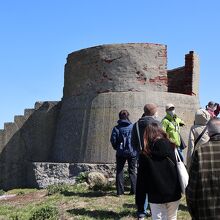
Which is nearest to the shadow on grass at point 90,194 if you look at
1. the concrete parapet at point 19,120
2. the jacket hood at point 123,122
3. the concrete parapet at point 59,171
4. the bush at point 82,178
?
the bush at point 82,178

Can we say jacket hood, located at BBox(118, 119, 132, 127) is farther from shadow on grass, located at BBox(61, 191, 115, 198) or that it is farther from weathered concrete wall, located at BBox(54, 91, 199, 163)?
weathered concrete wall, located at BBox(54, 91, 199, 163)

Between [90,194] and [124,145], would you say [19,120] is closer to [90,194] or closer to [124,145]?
[90,194]

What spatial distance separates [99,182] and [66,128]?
3086mm

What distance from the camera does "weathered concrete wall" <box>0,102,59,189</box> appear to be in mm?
14289

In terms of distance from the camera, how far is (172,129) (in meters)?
8.02

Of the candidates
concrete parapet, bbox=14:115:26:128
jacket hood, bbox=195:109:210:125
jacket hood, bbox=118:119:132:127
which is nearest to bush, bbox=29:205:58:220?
jacket hood, bbox=118:119:132:127

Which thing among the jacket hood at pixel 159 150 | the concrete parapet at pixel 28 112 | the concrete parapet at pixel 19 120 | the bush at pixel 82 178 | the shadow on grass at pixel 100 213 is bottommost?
the shadow on grass at pixel 100 213

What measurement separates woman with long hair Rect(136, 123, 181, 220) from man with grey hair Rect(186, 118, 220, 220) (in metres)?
1.14

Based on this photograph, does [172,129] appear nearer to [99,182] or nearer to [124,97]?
[99,182]

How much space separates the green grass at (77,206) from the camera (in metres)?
7.72

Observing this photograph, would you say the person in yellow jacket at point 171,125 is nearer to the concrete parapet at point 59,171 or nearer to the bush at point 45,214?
the bush at point 45,214

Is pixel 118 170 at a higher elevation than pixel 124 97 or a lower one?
lower

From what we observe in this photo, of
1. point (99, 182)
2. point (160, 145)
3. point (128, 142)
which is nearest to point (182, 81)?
point (99, 182)

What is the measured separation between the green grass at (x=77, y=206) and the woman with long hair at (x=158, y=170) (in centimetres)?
251
